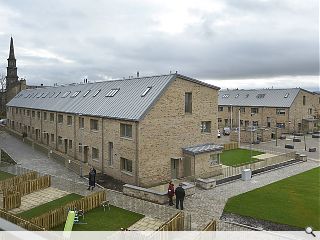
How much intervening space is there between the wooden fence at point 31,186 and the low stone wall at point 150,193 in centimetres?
649

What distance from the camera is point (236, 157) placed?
37.8 meters

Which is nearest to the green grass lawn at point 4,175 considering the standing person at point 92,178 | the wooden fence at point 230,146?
the standing person at point 92,178

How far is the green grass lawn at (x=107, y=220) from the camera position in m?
18.0

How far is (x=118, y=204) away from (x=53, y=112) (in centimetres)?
2424

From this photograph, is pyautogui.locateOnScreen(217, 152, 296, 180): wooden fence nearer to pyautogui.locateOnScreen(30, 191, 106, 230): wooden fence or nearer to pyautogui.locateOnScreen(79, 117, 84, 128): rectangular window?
pyautogui.locateOnScreen(30, 191, 106, 230): wooden fence

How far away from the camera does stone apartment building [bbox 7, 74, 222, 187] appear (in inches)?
1056

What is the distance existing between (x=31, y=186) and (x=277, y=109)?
47.4m

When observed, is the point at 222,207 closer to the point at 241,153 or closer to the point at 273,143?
the point at 241,153

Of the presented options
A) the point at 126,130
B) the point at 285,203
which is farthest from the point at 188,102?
the point at 285,203

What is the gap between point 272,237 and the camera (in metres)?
15.7

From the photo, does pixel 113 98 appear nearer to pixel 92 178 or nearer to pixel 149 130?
pixel 149 130

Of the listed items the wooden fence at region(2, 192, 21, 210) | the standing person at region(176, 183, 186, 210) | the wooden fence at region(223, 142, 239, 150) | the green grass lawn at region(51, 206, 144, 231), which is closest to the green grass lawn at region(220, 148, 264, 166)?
the wooden fence at region(223, 142, 239, 150)

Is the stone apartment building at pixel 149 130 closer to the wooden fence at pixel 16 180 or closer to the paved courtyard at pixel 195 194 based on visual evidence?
the paved courtyard at pixel 195 194

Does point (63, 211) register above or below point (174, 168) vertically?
below
